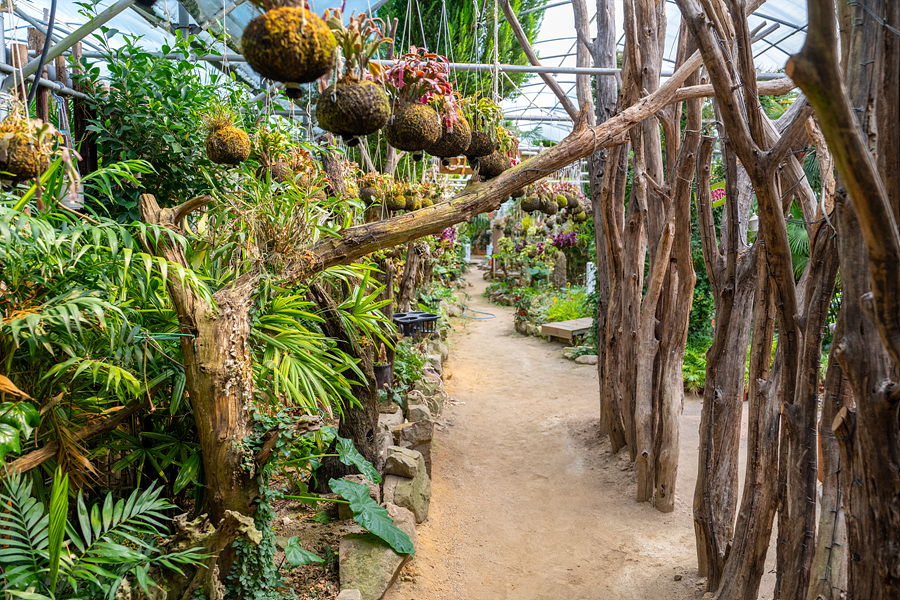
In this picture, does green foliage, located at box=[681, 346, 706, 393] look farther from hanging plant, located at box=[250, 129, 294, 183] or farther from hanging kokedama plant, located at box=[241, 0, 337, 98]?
hanging kokedama plant, located at box=[241, 0, 337, 98]

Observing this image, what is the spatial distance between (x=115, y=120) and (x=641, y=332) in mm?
3322

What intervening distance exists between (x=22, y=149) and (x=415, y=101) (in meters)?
1.15

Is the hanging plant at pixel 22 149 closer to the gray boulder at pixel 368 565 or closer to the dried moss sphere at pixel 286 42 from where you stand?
the dried moss sphere at pixel 286 42

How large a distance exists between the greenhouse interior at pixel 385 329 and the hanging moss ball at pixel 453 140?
0.02 meters

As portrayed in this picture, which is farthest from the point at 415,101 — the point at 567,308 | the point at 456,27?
the point at 567,308

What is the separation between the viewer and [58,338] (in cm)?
205

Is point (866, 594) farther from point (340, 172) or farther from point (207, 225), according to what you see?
point (340, 172)

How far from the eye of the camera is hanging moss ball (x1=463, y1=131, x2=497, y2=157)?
249 centimetres

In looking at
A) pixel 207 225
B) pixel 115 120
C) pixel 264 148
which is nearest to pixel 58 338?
pixel 207 225

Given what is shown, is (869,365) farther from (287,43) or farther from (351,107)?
(287,43)

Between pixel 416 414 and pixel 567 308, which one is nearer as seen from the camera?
pixel 416 414

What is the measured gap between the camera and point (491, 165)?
2803 mm

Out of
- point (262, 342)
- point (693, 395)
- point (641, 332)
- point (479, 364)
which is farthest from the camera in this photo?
→ point (479, 364)

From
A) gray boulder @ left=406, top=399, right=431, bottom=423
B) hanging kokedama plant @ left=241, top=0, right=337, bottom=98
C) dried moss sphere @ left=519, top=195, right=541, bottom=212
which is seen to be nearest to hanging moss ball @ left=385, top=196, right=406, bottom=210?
dried moss sphere @ left=519, top=195, right=541, bottom=212
